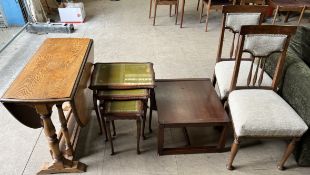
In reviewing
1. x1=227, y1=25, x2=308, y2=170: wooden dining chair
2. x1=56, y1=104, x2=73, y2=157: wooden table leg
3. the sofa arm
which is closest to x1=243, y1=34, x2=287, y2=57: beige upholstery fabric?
x1=227, y1=25, x2=308, y2=170: wooden dining chair

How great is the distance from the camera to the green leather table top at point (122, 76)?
173cm

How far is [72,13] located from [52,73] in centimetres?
293

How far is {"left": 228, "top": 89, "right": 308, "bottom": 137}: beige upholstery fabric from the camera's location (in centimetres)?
156

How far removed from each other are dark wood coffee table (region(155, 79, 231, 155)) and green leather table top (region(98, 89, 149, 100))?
20 centimetres

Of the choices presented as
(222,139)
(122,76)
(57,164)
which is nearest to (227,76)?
(222,139)

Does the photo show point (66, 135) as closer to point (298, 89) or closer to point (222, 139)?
point (222, 139)

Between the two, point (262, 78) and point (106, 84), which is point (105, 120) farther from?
point (262, 78)

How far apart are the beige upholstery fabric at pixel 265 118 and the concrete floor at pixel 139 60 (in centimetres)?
41

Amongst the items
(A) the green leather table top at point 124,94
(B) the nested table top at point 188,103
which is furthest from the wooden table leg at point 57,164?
(B) the nested table top at point 188,103

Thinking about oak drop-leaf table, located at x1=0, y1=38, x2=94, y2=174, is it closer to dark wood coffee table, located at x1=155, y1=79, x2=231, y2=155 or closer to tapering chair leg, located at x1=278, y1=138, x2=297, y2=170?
dark wood coffee table, located at x1=155, y1=79, x2=231, y2=155

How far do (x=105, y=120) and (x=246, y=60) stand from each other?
1.40 metres

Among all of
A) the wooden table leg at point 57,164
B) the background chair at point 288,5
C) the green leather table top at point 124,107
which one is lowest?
the wooden table leg at point 57,164

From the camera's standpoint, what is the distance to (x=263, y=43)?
1719 mm

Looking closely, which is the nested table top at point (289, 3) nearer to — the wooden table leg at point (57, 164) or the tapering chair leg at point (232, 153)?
the tapering chair leg at point (232, 153)
